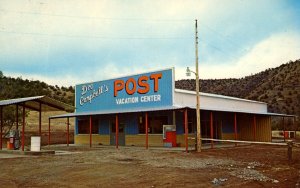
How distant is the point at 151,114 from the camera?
29500 millimetres

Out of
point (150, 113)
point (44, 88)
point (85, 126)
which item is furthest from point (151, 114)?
point (44, 88)

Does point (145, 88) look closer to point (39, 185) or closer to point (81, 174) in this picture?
point (81, 174)

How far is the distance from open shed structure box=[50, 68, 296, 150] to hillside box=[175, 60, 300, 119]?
28.4 metres

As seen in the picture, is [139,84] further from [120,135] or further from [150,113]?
[120,135]

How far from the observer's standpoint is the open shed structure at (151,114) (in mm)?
27531

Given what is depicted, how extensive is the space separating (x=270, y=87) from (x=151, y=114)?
4905cm

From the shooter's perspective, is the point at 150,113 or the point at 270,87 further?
the point at 270,87

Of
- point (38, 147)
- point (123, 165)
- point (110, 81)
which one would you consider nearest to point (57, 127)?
point (110, 81)

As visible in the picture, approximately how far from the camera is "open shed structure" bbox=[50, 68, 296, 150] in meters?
27.5

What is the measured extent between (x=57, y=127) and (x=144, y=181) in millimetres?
43395

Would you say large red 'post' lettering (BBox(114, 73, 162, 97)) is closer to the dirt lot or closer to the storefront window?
the storefront window

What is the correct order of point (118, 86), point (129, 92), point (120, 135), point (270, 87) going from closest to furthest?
point (129, 92) → point (118, 86) → point (120, 135) → point (270, 87)

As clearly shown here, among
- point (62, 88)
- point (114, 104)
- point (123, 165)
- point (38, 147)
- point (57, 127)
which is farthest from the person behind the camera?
point (62, 88)

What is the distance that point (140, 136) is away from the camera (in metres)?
29.9
